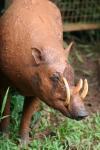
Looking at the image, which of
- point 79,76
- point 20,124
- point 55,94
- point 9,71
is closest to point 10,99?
point 20,124

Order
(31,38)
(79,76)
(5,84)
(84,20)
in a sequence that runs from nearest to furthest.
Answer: (31,38) < (5,84) < (79,76) < (84,20)

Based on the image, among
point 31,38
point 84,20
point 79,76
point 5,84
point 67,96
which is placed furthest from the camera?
point 84,20

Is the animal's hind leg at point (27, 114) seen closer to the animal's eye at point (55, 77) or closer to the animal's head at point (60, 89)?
the animal's head at point (60, 89)

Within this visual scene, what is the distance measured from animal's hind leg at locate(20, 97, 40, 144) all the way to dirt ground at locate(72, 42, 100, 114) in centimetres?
101

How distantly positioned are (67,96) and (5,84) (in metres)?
0.78

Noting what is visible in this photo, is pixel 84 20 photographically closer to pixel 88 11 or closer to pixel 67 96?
pixel 88 11

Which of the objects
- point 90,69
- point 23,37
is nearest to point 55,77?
point 23,37

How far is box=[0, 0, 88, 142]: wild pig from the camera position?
413cm

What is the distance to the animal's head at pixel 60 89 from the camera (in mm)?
4094

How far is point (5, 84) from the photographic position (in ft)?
15.2

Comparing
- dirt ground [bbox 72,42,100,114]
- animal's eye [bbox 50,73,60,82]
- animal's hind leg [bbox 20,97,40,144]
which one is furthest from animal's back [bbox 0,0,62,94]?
dirt ground [bbox 72,42,100,114]

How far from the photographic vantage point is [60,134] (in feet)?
16.3

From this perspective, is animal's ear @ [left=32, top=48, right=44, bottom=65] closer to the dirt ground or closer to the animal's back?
the animal's back

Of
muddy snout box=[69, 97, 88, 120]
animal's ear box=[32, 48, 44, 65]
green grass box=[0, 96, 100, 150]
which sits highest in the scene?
animal's ear box=[32, 48, 44, 65]
